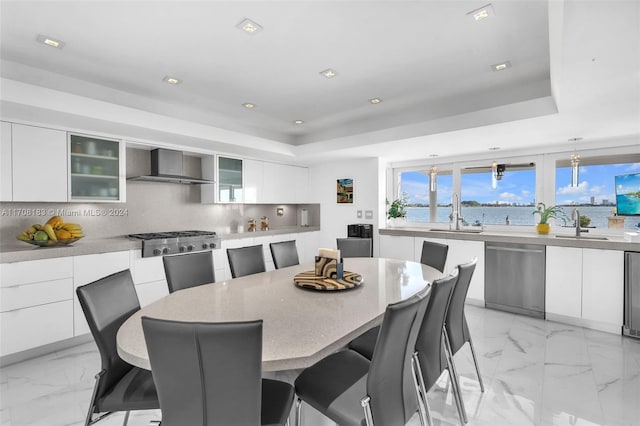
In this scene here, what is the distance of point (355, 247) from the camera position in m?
3.76

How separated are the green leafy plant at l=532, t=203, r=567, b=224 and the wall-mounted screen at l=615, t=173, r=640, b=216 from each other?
1.74ft

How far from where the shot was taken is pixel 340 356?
1762 millimetres

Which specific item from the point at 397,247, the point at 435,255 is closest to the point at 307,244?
the point at 397,247

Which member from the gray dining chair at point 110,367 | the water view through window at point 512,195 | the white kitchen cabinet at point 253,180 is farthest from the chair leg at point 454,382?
the white kitchen cabinet at point 253,180

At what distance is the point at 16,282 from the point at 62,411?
1254 mm

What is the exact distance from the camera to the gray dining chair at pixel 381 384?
48.3 inches

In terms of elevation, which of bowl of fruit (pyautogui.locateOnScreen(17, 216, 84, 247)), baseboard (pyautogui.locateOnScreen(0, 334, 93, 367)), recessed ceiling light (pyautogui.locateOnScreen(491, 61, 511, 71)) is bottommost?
baseboard (pyautogui.locateOnScreen(0, 334, 93, 367))

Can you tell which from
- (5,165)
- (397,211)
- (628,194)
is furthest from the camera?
(397,211)

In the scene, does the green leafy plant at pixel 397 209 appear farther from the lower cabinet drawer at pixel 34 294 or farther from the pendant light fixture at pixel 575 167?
the lower cabinet drawer at pixel 34 294

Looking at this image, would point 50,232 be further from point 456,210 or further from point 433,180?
point 456,210

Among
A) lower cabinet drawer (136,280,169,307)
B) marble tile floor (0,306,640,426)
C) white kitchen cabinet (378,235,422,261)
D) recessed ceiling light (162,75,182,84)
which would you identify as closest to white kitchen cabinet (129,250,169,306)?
lower cabinet drawer (136,280,169,307)

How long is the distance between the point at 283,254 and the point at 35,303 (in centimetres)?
215

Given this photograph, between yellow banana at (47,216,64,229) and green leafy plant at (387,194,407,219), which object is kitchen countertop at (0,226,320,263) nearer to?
yellow banana at (47,216,64,229)

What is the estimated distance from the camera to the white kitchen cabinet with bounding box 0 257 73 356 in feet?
8.68
